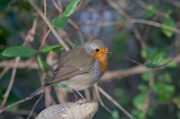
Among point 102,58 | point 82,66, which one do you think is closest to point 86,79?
point 82,66

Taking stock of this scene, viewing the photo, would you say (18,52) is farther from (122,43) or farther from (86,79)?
(122,43)

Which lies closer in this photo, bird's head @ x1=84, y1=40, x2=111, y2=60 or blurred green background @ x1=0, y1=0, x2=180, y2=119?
bird's head @ x1=84, y1=40, x2=111, y2=60

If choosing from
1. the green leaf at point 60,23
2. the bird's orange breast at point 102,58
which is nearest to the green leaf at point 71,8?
the green leaf at point 60,23

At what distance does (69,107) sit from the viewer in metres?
2.23

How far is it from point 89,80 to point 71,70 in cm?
15

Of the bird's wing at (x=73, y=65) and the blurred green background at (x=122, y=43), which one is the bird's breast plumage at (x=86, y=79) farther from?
the blurred green background at (x=122, y=43)

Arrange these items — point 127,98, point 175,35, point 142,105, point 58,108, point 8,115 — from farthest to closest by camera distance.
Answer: point 127,98 < point 175,35 < point 8,115 < point 142,105 < point 58,108

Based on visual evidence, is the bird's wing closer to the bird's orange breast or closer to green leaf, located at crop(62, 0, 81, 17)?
the bird's orange breast

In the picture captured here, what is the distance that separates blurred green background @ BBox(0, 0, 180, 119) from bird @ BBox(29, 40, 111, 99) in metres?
0.90

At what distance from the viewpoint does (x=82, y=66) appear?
2.92 meters

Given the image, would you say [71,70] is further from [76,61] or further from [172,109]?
[172,109]

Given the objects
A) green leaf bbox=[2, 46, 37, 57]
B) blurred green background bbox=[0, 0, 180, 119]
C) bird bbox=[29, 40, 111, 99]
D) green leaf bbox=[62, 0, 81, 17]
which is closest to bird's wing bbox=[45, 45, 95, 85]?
bird bbox=[29, 40, 111, 99]

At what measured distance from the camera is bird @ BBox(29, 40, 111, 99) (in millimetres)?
2852

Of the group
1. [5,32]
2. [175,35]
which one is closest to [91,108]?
[5,32]
